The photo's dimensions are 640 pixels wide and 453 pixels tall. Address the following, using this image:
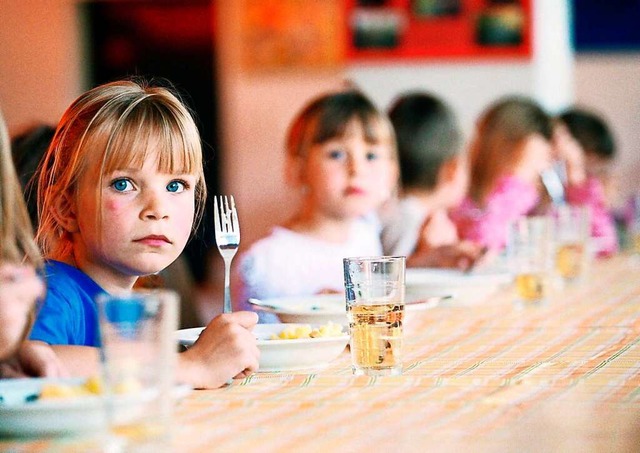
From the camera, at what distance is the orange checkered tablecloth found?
116 cm

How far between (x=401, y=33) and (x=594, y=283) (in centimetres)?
342

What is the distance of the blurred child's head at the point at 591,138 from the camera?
5746mm

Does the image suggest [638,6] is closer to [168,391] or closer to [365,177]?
[365,177]

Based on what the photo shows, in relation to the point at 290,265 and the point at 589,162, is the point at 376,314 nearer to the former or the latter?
the point at 290,265

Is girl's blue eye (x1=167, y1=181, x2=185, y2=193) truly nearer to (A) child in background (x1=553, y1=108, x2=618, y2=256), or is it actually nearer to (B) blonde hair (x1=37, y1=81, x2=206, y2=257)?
(B) blonde hair (x1=37, y1=81, x2=206, y2=257)

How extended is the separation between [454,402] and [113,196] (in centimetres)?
67

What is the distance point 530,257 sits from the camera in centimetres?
276

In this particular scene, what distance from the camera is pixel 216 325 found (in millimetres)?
1564

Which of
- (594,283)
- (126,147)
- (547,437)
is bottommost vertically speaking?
(594,283)

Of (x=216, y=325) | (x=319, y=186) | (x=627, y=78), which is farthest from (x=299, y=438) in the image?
(x=627, y=78)

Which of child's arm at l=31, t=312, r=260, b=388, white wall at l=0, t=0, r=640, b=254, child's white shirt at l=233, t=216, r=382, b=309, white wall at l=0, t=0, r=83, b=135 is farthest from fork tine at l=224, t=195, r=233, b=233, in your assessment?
white wall at l=0, t=0, r=83, b=135

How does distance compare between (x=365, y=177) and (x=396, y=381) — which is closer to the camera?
(x=396, y=381)

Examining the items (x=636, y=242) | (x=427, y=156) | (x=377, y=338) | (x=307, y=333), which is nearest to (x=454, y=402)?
(x=377, y=338)

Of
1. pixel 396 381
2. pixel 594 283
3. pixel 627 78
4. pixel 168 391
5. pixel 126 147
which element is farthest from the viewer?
pixel 627 78
